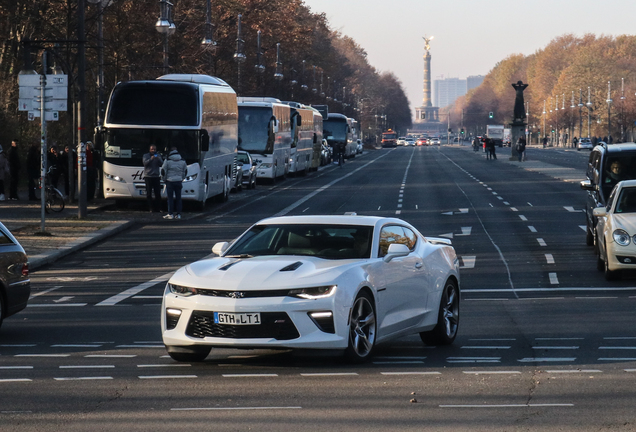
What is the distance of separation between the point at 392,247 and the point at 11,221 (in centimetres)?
1903

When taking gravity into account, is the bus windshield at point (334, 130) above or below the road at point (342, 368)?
above

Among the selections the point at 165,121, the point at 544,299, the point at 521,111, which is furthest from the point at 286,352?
the point at 521,111

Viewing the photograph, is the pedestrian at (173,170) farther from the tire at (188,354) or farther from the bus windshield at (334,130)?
the bus windshield at (334,130)

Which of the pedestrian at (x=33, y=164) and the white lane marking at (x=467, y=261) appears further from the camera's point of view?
the pedestrian at (x=33, y=164)

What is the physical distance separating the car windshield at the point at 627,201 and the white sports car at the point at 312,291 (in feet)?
22.7

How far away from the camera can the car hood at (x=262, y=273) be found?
8844 mm

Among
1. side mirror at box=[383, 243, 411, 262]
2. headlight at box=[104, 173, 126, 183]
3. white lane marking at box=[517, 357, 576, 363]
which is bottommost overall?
white lane marking at box=[517, 357, 576, 363]

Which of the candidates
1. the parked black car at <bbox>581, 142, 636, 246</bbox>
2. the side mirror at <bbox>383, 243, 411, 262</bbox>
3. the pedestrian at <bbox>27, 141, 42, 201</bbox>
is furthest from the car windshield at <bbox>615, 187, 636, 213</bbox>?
the pedestrian at <bbox>27, 141, 42, 201</bbox>

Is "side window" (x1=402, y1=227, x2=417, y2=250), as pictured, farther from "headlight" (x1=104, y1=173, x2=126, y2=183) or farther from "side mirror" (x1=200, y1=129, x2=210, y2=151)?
"headlight" (x1=104, y1=173, x2=126, y2=183)

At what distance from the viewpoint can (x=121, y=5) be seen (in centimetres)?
4503

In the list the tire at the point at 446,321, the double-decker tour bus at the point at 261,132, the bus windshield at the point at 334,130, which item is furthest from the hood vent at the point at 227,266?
the bus windshield at the point at 334,130

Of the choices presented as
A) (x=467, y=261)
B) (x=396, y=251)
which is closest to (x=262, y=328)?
(x=396, y=251)

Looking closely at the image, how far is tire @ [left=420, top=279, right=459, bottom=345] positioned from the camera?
10.6m

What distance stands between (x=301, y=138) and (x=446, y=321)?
4776 cm
